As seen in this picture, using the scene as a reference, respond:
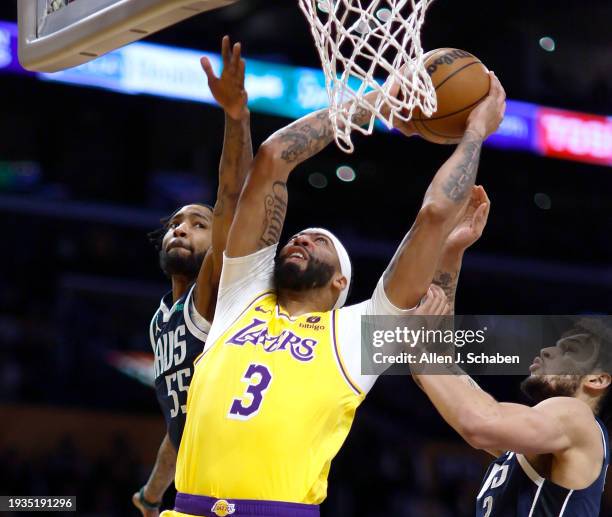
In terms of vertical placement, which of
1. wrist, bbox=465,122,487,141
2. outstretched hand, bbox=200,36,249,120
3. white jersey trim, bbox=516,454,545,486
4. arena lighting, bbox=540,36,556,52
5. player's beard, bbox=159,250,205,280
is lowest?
white jersey trim, bbox=516,454,545,486

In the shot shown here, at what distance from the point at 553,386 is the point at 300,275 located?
1.01 m

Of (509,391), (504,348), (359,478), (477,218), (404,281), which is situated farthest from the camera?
(509,391)

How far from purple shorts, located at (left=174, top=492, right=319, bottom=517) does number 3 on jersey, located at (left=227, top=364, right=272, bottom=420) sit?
0.88 feet

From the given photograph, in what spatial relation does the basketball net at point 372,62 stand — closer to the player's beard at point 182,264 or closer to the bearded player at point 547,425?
the bearded player at point 547,425

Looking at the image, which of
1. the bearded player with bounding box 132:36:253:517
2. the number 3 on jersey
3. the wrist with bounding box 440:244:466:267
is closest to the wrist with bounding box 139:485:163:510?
the bearded player with bounding box 132:36:253:517

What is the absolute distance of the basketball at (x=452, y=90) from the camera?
12.0 ft

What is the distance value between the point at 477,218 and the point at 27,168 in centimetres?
1177

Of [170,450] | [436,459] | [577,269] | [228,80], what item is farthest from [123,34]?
[577,269]

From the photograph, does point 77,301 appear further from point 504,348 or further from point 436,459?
point 504,348

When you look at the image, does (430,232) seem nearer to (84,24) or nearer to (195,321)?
(195,321)

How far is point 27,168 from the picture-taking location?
14633 millimetres

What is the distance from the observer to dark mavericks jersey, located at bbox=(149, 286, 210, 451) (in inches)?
157

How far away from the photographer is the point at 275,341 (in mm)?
3467

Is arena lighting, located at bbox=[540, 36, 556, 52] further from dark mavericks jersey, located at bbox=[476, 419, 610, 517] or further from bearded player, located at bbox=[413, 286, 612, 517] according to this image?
dark mavericks jersey, located at bbox=[476, 419, 610, 517]
